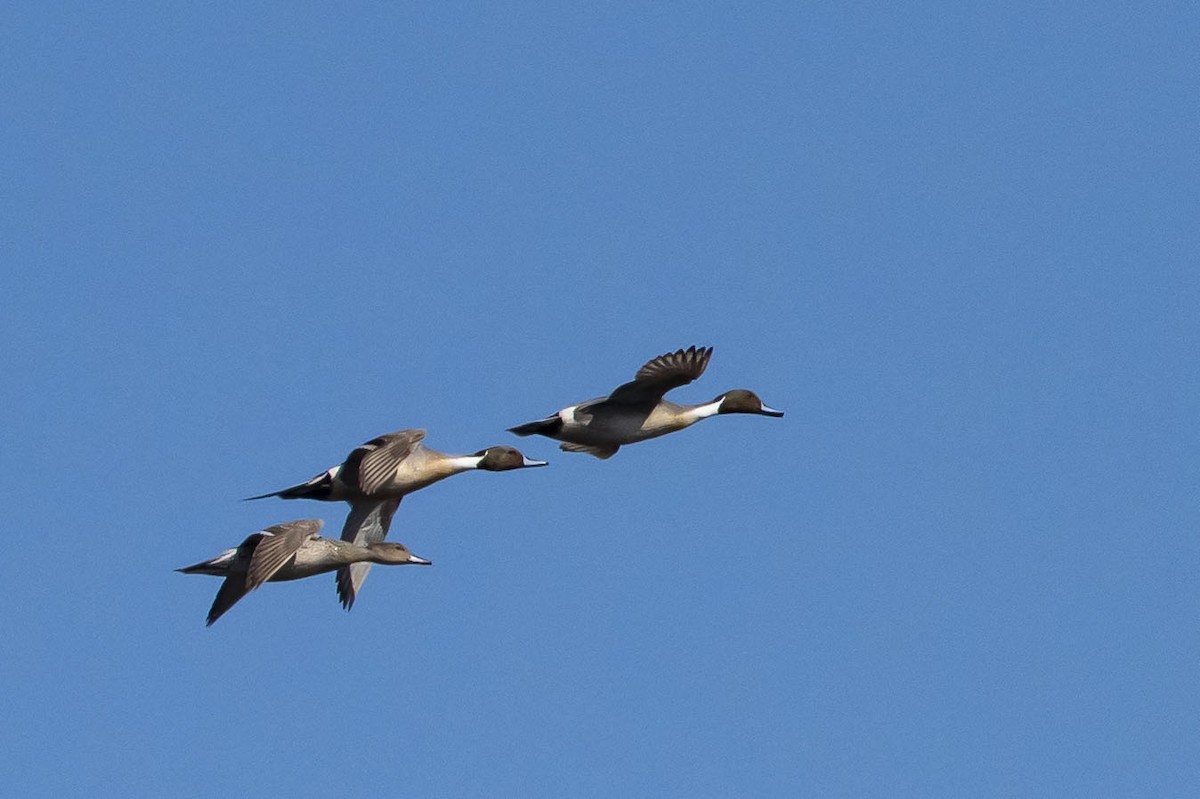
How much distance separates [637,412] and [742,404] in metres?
1.51

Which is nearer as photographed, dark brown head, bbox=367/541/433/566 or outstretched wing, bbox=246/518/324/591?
outstretched wing, bbox=246/518/324/591

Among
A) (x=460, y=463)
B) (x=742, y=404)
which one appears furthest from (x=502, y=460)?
(x=742, y=404)

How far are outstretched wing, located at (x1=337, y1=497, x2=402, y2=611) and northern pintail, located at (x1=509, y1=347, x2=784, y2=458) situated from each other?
1.54 metres

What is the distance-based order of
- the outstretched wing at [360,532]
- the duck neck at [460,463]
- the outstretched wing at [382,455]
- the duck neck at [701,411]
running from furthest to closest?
the outstretched wing at [360,532], the duck neck at [701,411], the duck neck at [460,463], the outstretched wing at [382,455]

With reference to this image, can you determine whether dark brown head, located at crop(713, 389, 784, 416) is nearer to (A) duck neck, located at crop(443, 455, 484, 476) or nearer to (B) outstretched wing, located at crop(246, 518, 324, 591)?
(A) duck neck, located at crop(443, 455, 484, 476)

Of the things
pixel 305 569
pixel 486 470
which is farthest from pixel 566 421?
pixel 305 569

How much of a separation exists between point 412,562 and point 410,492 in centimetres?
85

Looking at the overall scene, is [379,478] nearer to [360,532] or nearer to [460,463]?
[460,463]

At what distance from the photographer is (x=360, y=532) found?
2188 cm

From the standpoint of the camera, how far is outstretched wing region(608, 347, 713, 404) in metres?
20.1

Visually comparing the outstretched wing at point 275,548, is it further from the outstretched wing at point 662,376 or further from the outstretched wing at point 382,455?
the outstretched wing at point 662,376

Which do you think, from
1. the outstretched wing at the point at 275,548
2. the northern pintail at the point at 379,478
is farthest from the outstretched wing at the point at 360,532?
the outstretched wing at the point at 275,548

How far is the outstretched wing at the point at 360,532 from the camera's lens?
21812 millimetres

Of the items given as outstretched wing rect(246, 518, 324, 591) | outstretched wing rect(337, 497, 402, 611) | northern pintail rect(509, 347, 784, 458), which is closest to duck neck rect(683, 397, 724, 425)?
northern pintail rect(509, 347, 784, 458)
